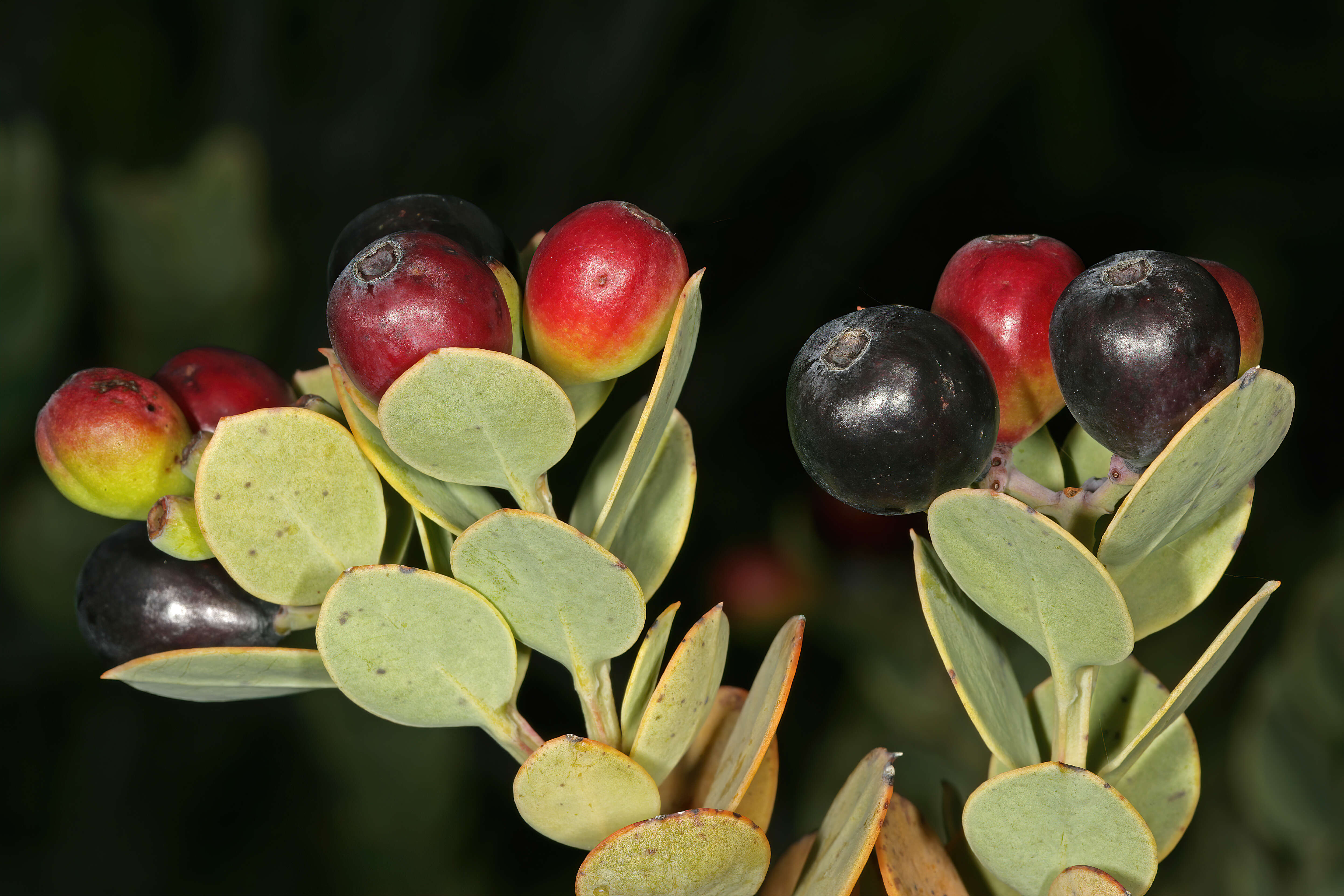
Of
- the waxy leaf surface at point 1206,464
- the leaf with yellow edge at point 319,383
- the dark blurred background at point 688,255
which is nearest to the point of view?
the waxy leaf surface at point 1206,464

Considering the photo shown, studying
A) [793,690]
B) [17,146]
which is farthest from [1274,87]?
[17,146]

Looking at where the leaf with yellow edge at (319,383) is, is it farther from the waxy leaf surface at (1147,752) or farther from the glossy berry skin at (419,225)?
the waxy leaf surface at (1147,752)

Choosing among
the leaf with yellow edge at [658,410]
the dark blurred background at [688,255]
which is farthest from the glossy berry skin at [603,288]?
the dark blurred background at [688,255]

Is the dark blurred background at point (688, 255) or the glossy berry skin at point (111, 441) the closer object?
the glossy berry skin at point (111, 441)

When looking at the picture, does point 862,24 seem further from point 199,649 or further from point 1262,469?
point 199,649

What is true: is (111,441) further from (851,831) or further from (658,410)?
(851,831)

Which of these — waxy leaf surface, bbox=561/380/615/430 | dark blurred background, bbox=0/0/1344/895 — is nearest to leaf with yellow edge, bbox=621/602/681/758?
waxy leaf surface, bbox=561/380/615/430

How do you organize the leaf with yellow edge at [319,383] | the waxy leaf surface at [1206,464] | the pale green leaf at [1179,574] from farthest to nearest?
1. the leaf with yellow edge at [319,383]
2. the pale green leaf at [1179,574]
3. the waxy leaf surface at [1206,464]

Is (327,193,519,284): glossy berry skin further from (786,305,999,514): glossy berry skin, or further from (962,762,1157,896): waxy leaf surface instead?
(962,762,1157,896): waxy leaf surface
